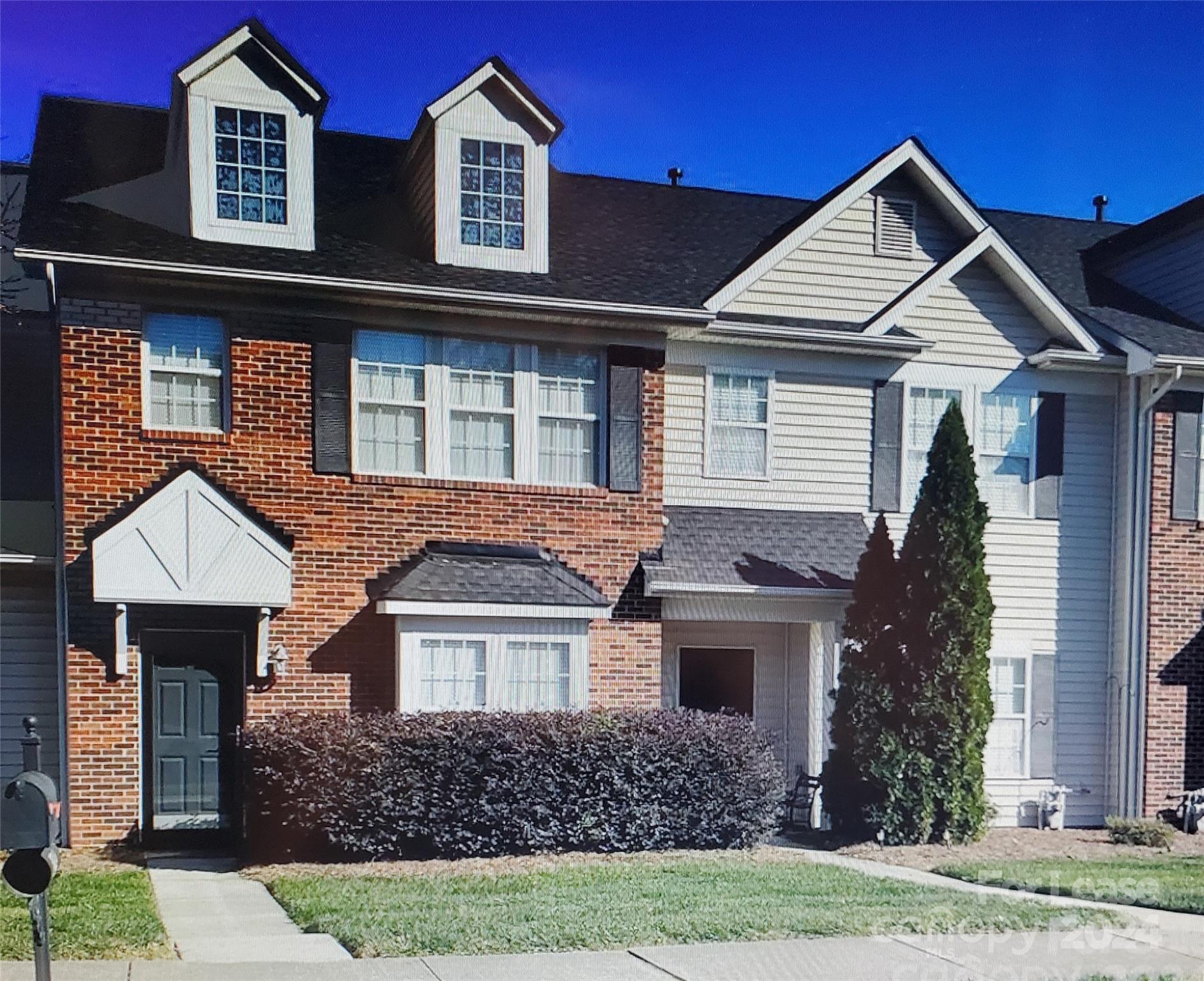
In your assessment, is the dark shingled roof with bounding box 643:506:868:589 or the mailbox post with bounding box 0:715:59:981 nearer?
the mailbox post with bounding box 0:715:59:981

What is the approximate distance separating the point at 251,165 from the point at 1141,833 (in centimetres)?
1019

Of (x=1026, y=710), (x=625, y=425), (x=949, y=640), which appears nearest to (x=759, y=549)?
(x=625, y=425)

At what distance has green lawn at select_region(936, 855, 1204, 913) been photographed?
9148 mm

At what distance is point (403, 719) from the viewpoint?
10.1 meters

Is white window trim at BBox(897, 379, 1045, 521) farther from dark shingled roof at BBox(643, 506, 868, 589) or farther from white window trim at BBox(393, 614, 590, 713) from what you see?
white window trim at BBox(393, 614, 590, 713)

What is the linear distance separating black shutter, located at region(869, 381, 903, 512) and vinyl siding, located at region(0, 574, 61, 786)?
304 inches

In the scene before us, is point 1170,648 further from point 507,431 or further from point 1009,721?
point 507,431

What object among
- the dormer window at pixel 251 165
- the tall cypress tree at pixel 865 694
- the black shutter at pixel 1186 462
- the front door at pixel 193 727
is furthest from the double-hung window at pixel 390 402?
the black shutter at pixel 1186 462

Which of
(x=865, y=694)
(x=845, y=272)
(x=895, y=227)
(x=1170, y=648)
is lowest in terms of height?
(x=865, y=694)

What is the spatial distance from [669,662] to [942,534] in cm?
298

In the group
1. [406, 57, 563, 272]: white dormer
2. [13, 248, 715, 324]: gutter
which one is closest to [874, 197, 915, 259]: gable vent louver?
[13, 248, 715, 324]: gutter

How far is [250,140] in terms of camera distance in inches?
421

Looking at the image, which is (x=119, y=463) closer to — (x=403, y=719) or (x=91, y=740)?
(x=91, y=740)

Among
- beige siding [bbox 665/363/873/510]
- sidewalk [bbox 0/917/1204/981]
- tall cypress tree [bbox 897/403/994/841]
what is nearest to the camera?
sidewalk [bbox 0/917/1204/981]
